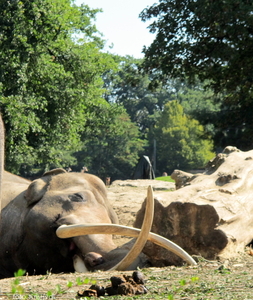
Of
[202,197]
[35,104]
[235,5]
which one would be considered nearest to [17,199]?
[202,197]

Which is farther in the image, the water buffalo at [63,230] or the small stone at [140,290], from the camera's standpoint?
the water buffalo at [63,230]

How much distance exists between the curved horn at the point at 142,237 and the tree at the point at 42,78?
15.8 metres

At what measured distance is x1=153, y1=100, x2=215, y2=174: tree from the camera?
70.3 m

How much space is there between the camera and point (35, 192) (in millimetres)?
7254

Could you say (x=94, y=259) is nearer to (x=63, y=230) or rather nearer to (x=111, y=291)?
(x=63, y=230)

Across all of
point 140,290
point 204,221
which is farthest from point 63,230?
point 140,290

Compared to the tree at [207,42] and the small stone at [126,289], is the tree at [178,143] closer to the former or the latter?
the tree at [207,42]

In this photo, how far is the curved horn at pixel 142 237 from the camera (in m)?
5.32

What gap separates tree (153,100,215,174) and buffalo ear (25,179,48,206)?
62.8m

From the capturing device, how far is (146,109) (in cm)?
8962

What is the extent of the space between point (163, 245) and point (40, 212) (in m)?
1.85

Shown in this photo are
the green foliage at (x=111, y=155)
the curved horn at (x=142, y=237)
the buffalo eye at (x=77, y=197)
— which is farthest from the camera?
the green foliage at (x=111, y=155)

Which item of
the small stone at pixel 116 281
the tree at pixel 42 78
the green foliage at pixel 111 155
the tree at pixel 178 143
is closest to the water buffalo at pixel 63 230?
the small stone at pixel 116 281

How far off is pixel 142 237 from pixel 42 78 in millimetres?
19690
